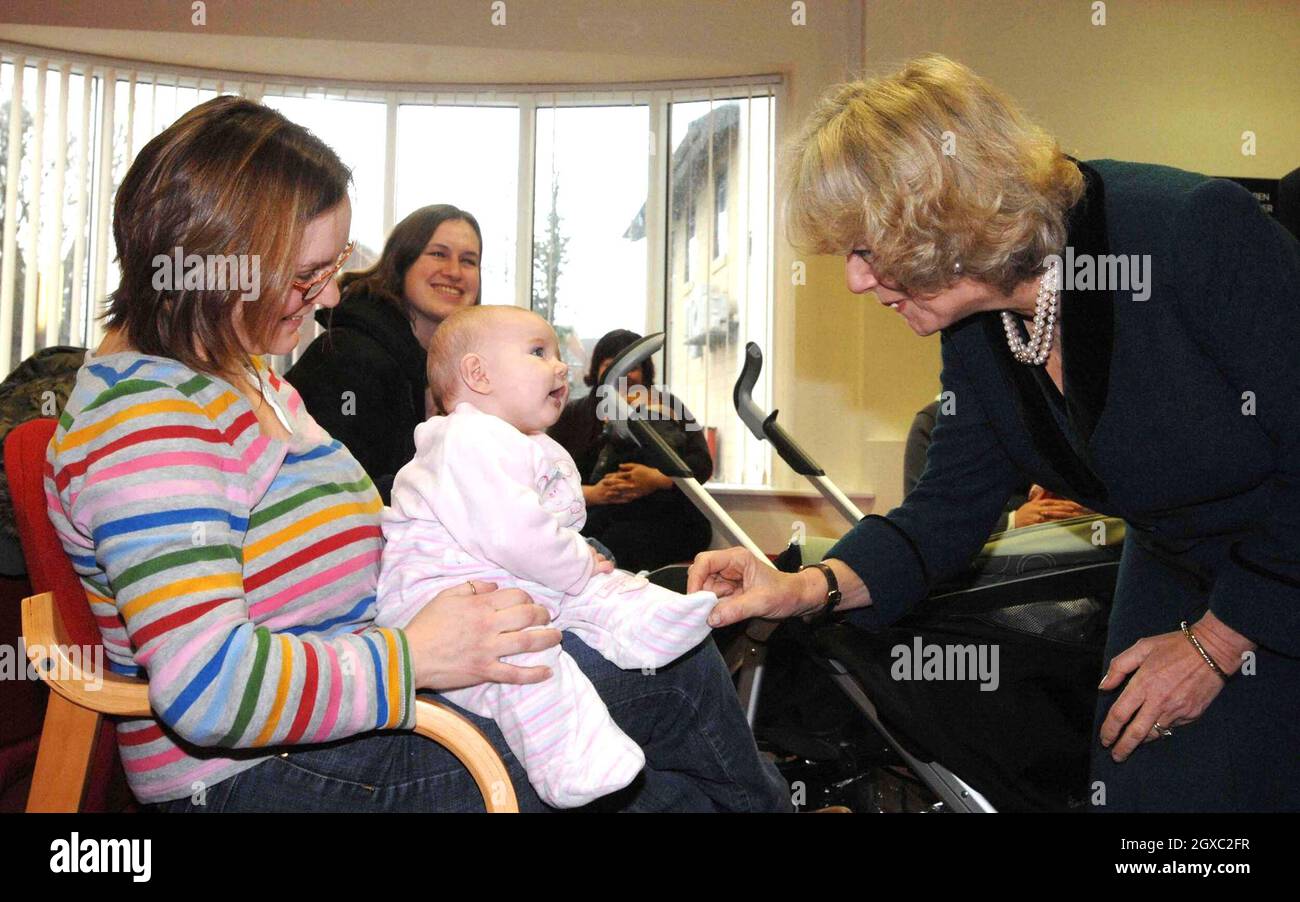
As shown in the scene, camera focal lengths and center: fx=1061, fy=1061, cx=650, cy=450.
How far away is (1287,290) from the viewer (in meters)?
1.23

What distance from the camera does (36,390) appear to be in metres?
1.80

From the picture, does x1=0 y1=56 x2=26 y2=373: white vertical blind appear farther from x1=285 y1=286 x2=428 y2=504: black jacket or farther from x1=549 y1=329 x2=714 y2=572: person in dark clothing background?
x1=285 y1=286 x2=428 y2=504: black jacket

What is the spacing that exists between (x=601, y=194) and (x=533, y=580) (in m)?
4.27

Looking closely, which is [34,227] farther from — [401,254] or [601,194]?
[401,254]

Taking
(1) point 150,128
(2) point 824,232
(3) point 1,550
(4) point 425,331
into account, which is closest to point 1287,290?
(2) point 824,232

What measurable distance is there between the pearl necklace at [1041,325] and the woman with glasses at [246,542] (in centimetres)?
66

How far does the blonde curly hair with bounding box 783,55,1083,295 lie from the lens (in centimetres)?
129

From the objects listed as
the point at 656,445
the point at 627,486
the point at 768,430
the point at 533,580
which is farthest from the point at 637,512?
the point at 533,580

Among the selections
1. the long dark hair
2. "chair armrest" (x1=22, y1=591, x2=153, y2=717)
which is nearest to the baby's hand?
"chair armrest" (x1=22, y1=591, x2=153, y2=717)

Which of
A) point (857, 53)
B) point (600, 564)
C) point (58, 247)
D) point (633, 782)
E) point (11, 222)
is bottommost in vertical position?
point (633, 782)

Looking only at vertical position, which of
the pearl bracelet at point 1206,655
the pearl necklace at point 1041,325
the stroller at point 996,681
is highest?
the pearl necklace at point 1041,325

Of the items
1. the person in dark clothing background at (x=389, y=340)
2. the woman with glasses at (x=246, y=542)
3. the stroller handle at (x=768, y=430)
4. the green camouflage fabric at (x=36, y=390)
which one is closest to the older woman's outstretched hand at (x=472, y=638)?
the woman with glasses at (x=246, y=542)

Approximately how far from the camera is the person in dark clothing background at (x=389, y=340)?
240 cm

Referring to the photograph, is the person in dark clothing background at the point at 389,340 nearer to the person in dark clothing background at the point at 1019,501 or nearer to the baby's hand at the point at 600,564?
the baby's hand at the point at 600,564
